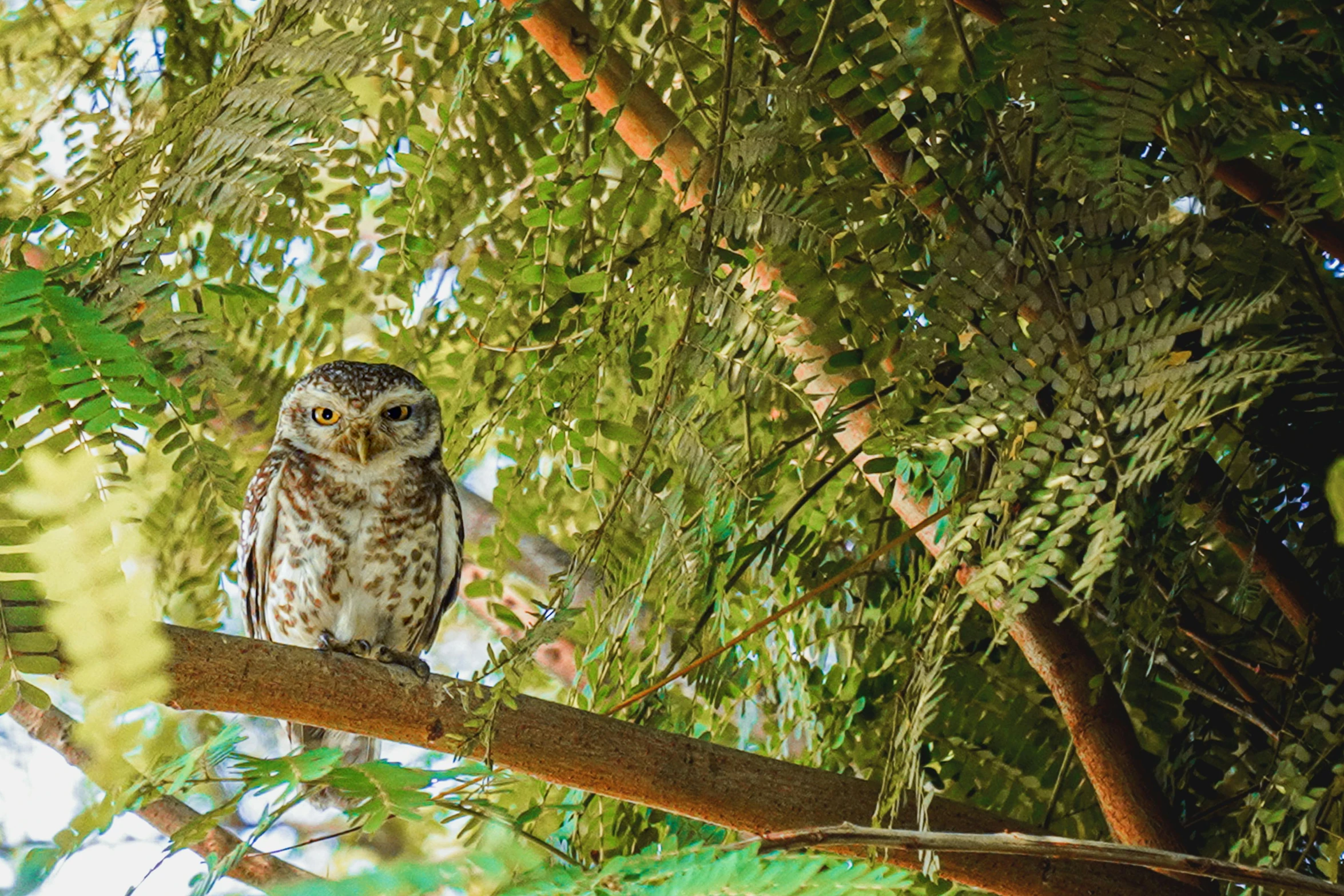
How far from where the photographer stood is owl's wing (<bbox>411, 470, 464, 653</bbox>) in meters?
2.70

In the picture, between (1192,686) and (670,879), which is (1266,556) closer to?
(1192,686)

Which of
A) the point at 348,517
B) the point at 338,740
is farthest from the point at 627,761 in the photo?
the point at 338,740

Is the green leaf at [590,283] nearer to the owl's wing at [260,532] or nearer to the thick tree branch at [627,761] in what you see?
the thick tree branch at [627,761]

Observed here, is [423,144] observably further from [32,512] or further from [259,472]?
[259,472]

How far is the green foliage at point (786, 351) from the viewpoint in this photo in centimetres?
118

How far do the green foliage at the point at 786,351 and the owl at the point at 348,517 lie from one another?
657 millimetres

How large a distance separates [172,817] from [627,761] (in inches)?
47.6

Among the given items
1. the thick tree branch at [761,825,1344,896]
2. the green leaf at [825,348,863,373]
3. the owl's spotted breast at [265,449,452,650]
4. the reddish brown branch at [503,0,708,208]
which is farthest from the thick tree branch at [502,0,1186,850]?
the owl's spotted breast at [265,449,452,650]

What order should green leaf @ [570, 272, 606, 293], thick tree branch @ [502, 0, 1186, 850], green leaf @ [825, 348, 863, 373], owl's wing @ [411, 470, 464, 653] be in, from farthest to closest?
owl's wing @ [411, 470, 464, 653]
thick tree branch @ [502, 0, 1186, 850]
green leaf @ [570, 272, 606, 293]
green leaf @ [825, 348, 863, 373]

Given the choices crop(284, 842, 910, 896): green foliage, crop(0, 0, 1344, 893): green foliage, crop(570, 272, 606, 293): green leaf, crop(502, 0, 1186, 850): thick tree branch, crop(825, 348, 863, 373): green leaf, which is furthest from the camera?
crop(502, 0, 1186, 850): thick tree branch

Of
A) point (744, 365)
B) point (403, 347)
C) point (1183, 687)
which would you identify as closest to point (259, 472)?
point (403, 347)

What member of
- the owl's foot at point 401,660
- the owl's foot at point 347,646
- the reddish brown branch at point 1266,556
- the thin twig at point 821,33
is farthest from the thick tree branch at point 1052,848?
the owl's foot at point 347,646

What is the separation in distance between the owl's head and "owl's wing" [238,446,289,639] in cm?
7

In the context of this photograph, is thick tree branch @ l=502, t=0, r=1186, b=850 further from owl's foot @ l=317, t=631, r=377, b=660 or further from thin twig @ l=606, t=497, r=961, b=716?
owl's foot @ l=317, t=631, r=377, b=660
